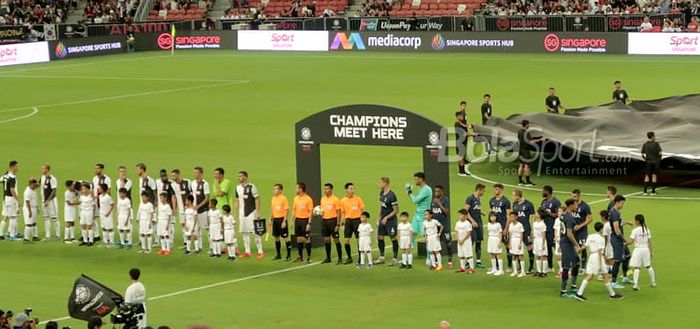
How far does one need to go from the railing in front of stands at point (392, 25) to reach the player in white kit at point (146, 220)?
42033 millimetres

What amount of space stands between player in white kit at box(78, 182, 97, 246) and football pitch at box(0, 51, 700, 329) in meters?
0.49

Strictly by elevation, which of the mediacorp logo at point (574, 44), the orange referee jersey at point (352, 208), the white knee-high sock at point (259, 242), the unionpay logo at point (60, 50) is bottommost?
the white knee-high sock at point (259, 242)

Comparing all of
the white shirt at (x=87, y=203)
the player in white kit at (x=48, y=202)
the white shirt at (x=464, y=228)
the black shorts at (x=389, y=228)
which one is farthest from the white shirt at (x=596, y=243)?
the player in white kit at (x=48, y=202)

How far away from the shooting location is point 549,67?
61594mm

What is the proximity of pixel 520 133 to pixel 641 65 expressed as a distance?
2696cm

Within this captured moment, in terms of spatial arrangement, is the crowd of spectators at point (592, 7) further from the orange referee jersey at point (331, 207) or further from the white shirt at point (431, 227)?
the white shirt at point (431, 227)

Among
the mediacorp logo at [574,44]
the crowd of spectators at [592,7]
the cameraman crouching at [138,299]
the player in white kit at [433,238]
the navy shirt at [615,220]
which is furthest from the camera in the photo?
the mediacorp logo at [574,44]

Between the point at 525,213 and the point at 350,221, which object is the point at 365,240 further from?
the point at 525,213

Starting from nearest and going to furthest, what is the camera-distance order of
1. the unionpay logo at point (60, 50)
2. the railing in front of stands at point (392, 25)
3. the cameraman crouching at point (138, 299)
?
the cameraman crouching at point (138, 299)
the railing in front of stands at point (392, 25)
the unionpay logo at point (60, 50)

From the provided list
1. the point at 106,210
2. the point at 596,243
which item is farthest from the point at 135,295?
the point at 106,210

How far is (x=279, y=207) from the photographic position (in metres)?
27.0

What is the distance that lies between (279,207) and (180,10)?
58.6 m

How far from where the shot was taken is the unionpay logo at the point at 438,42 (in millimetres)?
71062

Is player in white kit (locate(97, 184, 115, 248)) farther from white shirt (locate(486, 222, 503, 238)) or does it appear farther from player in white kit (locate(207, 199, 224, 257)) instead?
white shirt (locate(486, 222, 503, 238))
